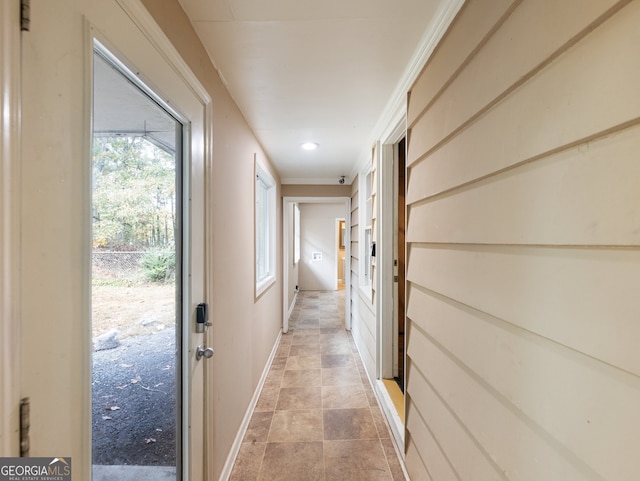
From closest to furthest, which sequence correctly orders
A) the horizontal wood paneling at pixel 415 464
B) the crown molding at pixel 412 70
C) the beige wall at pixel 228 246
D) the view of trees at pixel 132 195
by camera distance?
the view of trees at pixel 132 195 → the crown molding at pixel 412 70 → the beige wall at pixel 228 246 → the horizontal wood paneling at pixel 415 464

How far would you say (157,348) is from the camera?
3.41 ft

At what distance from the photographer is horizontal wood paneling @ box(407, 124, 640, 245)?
1.61 feet

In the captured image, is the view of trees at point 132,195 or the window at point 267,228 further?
the window at point 267,228

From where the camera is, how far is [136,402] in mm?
931

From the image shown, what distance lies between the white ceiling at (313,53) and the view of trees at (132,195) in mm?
645

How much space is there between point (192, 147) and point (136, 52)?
0.40 meters

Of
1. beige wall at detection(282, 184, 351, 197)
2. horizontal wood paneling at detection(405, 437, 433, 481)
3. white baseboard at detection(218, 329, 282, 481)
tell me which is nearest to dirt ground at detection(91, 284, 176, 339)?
white baseboard at detection(218, 329, 282, 481)

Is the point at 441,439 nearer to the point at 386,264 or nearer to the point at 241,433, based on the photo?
the point at 386,264

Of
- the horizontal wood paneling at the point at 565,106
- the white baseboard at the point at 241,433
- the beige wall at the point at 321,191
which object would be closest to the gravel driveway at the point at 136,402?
the white baseboard at the point at 241,433

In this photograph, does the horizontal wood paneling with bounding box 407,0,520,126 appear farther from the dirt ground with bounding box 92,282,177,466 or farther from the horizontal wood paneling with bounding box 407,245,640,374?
the dirt ground with bounding box 92,282,177,466

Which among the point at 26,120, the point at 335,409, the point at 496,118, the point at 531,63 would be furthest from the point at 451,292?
the point at 335,409

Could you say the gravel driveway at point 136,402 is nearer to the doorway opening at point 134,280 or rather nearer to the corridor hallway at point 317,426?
the doorway opening at point 134,280

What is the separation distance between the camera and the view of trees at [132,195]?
0.74 metres

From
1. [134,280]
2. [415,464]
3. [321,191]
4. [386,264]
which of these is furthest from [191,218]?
[321,191]
